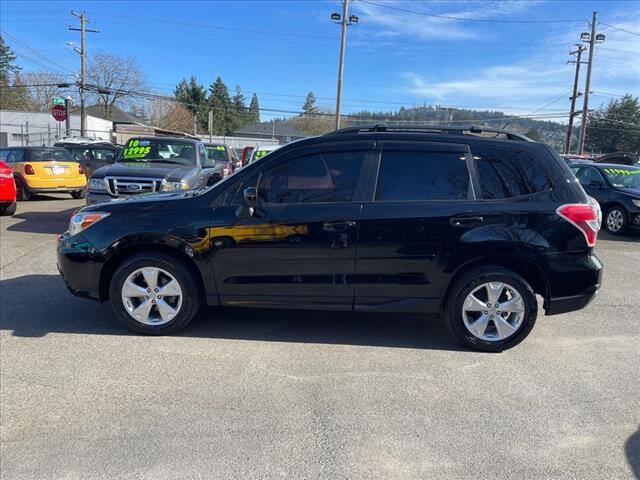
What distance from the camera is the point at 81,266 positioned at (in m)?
A: 4.42

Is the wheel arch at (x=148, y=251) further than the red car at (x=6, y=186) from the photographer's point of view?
No

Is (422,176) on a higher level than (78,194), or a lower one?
higher

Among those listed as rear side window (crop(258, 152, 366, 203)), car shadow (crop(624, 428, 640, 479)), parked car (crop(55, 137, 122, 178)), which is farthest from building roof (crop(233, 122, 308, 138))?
car shadow (crop(624, 428, 640, 479))

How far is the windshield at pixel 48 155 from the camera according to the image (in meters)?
13.3

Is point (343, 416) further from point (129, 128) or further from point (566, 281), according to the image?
point (129, 128)

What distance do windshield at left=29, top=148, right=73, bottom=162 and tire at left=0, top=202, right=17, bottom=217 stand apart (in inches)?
105

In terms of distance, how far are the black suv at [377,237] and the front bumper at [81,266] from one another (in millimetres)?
26

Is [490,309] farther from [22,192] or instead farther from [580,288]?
[22,192]

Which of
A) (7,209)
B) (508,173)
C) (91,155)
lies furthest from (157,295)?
(91,155)

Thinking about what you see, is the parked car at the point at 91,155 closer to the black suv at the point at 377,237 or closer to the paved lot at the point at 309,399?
the paved lot at the point at 309,399

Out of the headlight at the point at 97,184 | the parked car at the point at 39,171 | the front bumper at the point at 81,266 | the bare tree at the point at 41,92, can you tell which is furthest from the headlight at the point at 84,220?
the bare tree at the point at 41,92

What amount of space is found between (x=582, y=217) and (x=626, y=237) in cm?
846

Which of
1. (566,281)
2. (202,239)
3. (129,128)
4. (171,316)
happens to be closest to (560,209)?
(566,281)

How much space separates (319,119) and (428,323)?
3674 inches
